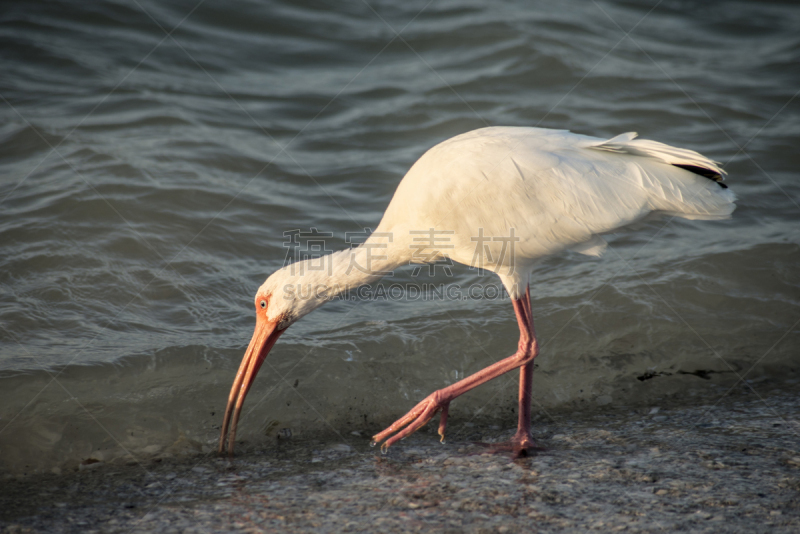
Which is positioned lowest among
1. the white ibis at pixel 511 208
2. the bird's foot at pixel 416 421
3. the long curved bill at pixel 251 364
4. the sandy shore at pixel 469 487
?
the sandy shore at pixel 469 487

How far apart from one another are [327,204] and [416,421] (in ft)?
13.2

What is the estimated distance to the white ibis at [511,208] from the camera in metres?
4.26

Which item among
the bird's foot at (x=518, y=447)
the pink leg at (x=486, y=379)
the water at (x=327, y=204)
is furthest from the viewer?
the water at (x=327, y=204)

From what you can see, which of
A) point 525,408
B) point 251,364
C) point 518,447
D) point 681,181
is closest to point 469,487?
point 518,447

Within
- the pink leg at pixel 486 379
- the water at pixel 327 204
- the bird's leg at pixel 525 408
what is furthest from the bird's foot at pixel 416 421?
the bird's leg at pixel 525 408

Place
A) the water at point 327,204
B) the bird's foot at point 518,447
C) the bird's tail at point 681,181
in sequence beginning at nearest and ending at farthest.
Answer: the bird's foot at point 518,447 → the bird's tail at point 681,181 → the water at point 327,204

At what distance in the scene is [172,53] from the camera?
10.3m

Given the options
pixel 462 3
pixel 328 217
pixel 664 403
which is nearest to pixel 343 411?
pixel 664 403

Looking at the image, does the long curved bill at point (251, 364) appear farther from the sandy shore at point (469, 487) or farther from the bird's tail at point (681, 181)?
the bird's tail at point (681, 181)

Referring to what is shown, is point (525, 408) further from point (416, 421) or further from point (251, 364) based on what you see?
point (251, 364)

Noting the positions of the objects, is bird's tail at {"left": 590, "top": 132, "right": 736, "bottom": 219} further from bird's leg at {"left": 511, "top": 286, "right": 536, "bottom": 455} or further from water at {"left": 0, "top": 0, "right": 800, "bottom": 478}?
water at {"left": 0, "top": 0, "right": 800, "bottom": 478}

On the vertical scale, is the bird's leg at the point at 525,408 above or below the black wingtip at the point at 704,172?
below

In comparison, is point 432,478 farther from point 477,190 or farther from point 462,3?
point 462,3

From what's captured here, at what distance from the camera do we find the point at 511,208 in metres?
4.33
